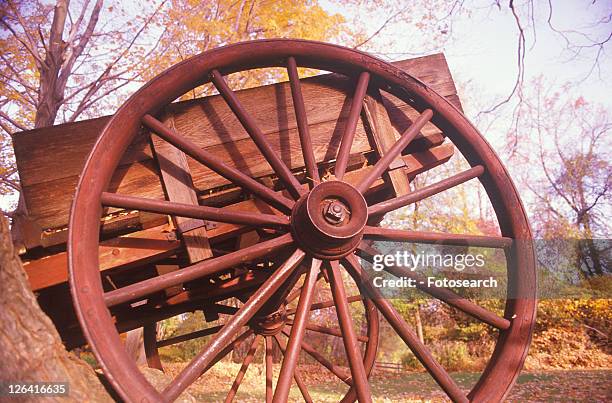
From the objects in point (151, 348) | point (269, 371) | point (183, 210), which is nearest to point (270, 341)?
point (269, 371)

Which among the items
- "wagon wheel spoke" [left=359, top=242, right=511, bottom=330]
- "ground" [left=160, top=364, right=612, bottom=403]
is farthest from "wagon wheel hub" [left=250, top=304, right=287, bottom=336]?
"ground" [left=160, top=364, right=612, bottom=403]

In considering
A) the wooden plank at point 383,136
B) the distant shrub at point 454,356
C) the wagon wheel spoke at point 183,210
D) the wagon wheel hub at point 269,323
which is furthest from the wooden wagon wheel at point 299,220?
the distant shrub at point 454,356

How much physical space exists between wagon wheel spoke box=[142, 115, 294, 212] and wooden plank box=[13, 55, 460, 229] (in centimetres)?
25

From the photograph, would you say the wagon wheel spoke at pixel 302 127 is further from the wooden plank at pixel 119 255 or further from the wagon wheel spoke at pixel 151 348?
the wagon wheel spoke at pixel 151 348

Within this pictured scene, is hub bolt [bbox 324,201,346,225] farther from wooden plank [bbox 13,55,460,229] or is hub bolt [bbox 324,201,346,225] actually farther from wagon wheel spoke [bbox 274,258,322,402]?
wooden plank [bbox 13,55,460,229]

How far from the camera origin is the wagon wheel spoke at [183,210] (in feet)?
5.44

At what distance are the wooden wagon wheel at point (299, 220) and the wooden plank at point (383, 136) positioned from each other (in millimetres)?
111

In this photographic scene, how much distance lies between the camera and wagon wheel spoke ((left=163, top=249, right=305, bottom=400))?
1.49 m

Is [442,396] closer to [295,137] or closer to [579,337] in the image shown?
[579,337]

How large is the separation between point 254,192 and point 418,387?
7718 mm

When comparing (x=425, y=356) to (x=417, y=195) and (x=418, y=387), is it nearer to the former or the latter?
(x=417, y=195)

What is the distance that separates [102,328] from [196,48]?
7.34 metres

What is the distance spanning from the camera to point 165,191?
1.97 meters

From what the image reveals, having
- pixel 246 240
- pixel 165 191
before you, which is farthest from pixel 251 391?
pixel 165 191
